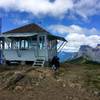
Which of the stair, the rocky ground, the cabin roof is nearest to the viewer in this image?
the rocky ground

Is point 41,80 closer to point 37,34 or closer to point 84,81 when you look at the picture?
point 84,81

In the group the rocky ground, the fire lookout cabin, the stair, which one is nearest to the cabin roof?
the fire lookout cabin

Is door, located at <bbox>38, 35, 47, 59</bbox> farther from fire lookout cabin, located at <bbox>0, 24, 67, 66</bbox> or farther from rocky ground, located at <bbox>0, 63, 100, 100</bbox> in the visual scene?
rocky ground, located at <bbox>0, 63, 100, 100</bbox>

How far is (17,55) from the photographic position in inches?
1425

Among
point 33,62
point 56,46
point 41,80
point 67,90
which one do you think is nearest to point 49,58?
point 33,62

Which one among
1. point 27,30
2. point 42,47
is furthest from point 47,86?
point 27,30

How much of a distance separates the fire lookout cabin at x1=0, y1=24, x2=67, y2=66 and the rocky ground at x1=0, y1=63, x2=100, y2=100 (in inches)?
327

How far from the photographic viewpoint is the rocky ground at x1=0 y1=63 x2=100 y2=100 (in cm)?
2094

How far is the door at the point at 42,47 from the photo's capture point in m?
35.0

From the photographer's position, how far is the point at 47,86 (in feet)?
75.8

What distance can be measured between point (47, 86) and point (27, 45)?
1411 centimetres

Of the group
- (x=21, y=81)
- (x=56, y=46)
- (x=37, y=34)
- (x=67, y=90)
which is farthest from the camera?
(x=56, y=46)

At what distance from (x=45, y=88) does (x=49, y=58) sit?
13.3 metres

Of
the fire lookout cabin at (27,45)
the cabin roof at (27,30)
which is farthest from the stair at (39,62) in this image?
the cabin roof at (27,30)
